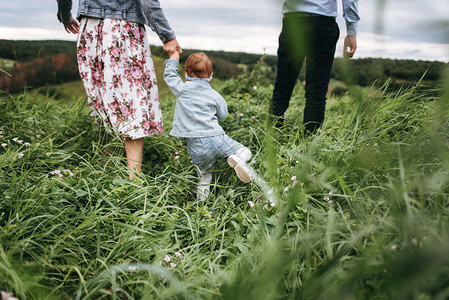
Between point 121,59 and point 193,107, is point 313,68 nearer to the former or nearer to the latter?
point 193,107

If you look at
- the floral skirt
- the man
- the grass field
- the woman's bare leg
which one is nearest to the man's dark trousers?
the man

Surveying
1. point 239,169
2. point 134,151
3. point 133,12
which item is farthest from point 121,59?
point 239,169

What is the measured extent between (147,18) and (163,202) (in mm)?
1121

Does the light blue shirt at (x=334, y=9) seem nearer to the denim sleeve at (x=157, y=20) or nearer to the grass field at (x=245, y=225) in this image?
the grass field at (x=245, y=225)

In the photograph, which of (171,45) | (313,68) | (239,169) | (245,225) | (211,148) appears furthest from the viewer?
(313,68)

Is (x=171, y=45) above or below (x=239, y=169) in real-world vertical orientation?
above

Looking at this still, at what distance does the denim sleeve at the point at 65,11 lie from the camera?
80.2 inches

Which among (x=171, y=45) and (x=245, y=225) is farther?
(x=171, y=45)

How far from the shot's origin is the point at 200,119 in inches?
74.9

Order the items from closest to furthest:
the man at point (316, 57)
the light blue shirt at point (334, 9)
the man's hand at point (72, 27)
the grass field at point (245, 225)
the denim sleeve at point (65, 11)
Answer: the grass field at point (245, 225)
the light blue shirt at point (334, 9)
the man at point (316, 57)
the denim sleeve at point (65, 11)
the man's hand at point (72, 27)

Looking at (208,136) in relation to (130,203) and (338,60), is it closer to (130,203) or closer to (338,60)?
(130,203)

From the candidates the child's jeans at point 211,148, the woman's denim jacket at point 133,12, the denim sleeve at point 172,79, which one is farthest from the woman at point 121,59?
the child's jeans at point 211,148

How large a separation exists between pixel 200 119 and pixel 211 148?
0.18 m

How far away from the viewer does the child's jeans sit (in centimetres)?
189
